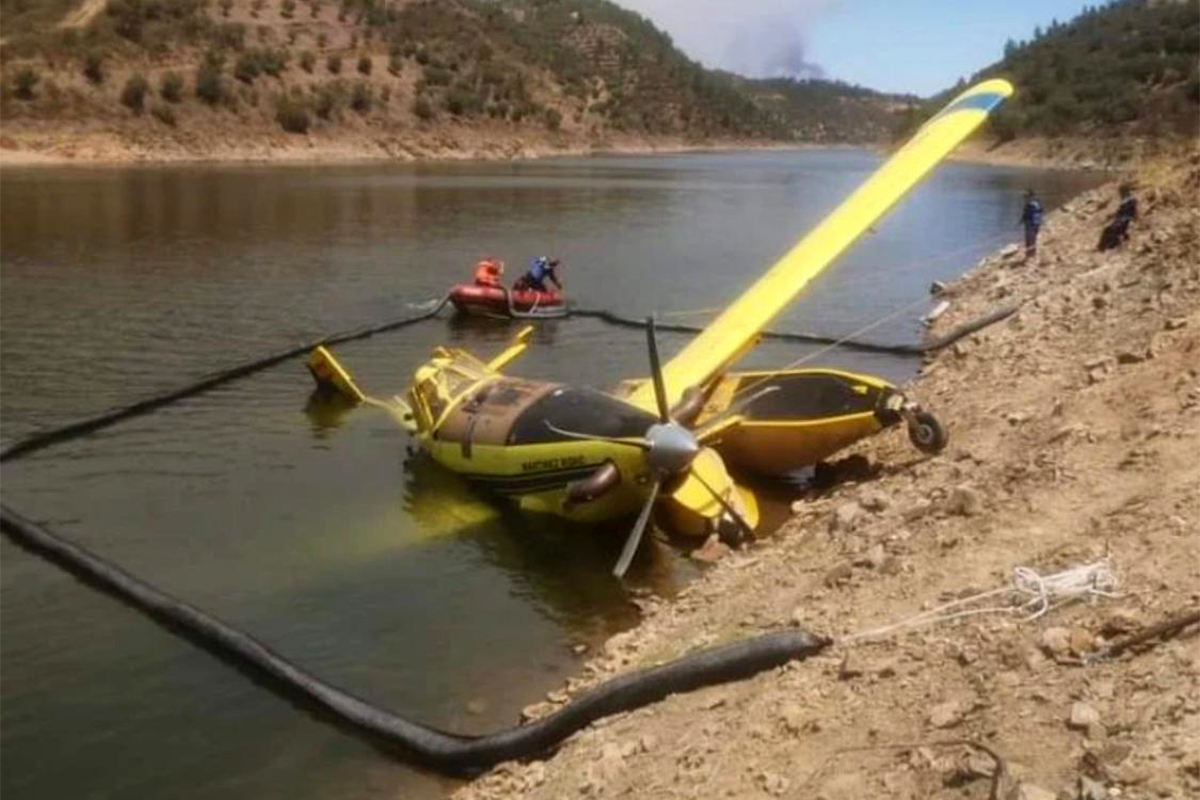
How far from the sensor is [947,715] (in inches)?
278

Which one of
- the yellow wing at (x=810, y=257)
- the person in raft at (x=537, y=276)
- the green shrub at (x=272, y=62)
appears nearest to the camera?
the yellow wing at (x=810, y=257)

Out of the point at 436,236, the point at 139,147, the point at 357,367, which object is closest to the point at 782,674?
the point at 357,367

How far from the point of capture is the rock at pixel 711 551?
1435cm

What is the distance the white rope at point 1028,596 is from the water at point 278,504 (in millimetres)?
3847

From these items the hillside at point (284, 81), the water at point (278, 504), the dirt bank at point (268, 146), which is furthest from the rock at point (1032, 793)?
the hillside at point (284, 81)

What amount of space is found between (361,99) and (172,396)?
280 ft

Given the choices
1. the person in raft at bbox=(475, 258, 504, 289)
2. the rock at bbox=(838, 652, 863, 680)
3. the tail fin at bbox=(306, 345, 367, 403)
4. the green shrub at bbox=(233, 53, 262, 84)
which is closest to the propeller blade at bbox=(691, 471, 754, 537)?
the rock at bbox=(838, 652, 863, 680)

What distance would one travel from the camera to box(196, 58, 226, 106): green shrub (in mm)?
88625

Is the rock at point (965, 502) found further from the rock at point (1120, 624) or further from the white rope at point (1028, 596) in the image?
the rock at point (1120, 624)

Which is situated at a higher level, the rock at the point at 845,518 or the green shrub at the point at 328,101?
the green shrub at the point at 328,101

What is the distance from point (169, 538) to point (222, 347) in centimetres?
1140

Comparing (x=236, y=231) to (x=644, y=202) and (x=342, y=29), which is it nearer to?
(x=644, y=202)

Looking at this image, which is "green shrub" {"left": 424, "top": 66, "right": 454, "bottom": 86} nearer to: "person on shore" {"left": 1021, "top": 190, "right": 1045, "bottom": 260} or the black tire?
"person on shore" {"left": 1021, "top": 190, "right": 1045, "bottom": 260}

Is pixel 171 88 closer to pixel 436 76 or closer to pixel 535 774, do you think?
pixel 436 76
